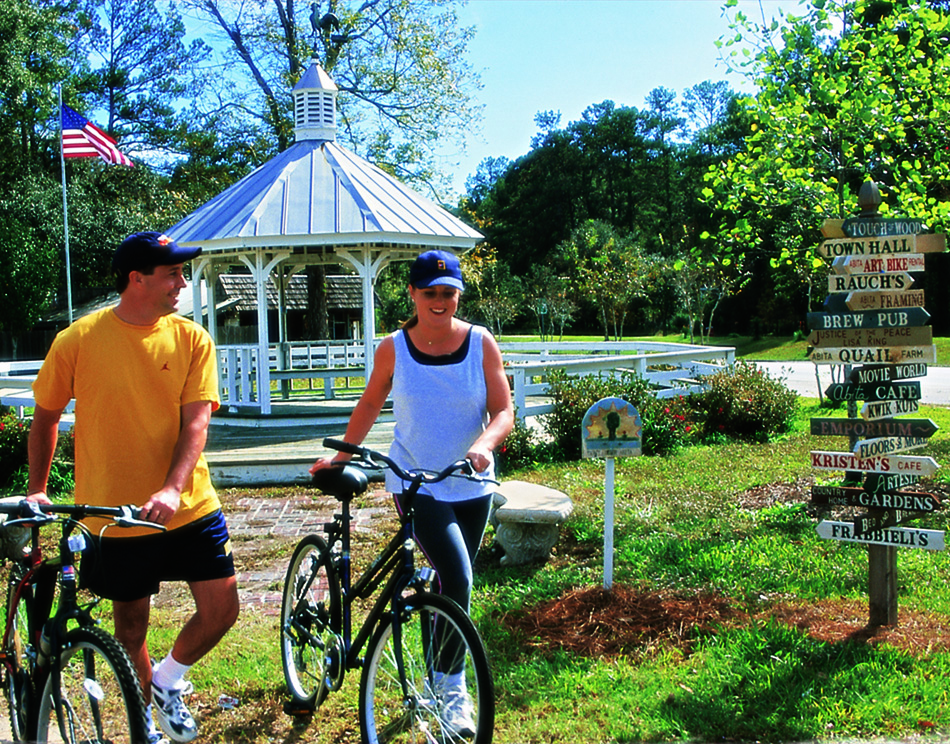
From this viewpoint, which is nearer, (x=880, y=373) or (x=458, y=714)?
(x=458, y=714)

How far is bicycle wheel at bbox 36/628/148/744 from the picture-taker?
2645 mm

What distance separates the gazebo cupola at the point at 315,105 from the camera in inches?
537

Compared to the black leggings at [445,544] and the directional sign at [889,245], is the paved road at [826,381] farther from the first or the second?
the black leggings at [445,544]

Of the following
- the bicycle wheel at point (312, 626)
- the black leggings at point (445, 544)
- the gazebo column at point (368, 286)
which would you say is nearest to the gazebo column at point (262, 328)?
the gazebo column at point (368, 286)

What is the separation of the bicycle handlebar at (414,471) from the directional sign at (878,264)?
246cm

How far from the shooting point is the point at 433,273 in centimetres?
341

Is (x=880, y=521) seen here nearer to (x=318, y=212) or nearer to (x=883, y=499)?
(x=883, y=499)

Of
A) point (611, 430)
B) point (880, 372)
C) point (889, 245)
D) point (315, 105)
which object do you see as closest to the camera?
point (889, 245)

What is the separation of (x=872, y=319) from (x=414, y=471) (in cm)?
276

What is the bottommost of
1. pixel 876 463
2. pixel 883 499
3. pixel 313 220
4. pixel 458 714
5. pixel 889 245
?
pixel 458 714

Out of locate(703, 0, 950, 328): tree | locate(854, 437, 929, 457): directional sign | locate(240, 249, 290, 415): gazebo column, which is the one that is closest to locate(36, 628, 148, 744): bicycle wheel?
locate(854, 437, 929, 457): directional sign

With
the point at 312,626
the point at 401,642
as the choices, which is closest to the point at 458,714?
the point at 401,642

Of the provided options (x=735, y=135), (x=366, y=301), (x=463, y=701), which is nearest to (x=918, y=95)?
(x=366, y=301)

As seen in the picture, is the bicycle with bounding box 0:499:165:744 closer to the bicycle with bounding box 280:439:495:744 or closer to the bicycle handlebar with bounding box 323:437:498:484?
the bicycle handlebar with bounding box 323:437:498:484
